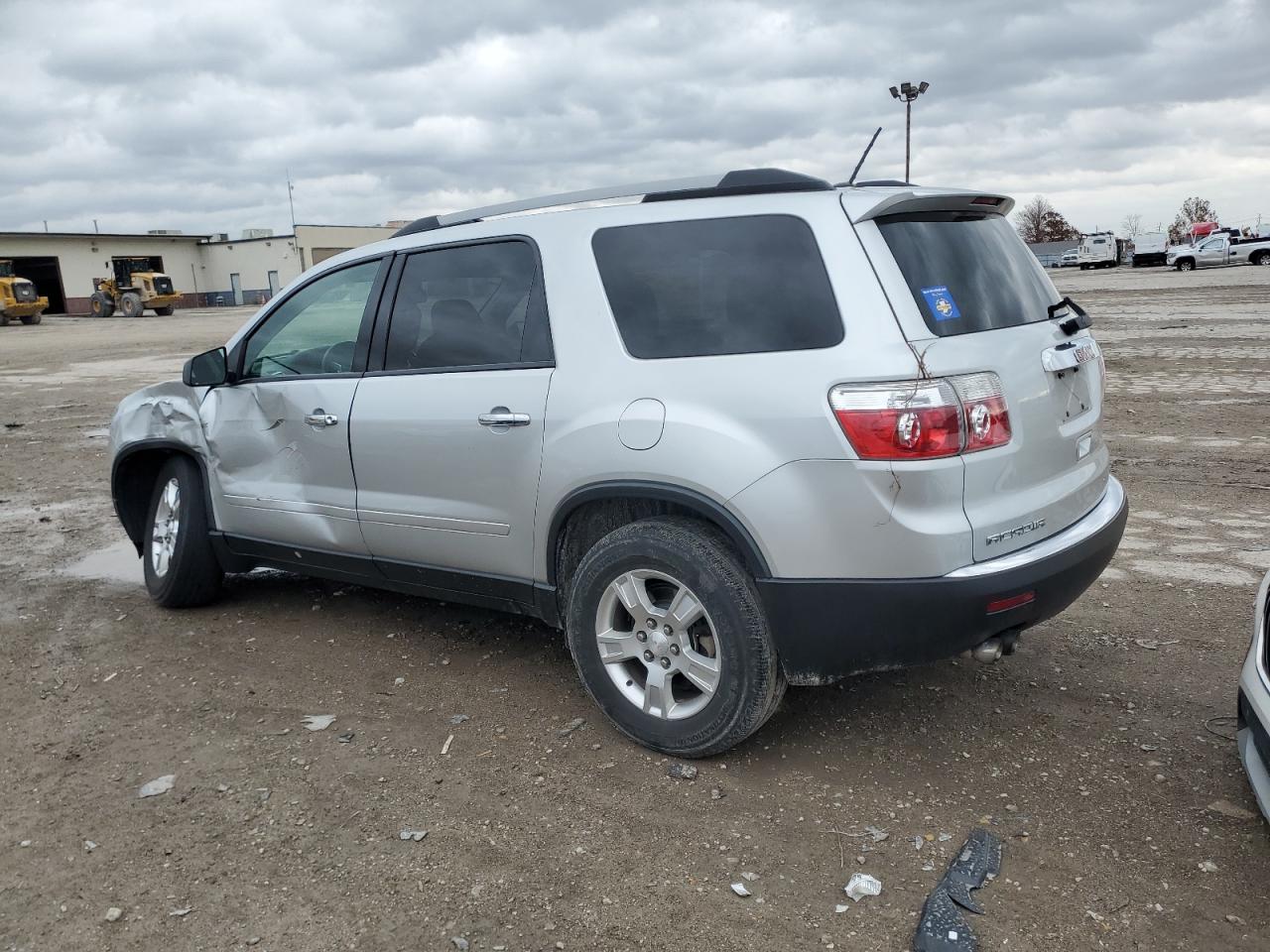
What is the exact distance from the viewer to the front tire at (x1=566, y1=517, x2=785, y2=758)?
3.32 metres

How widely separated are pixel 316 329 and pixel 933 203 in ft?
8.94

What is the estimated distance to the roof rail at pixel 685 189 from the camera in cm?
345

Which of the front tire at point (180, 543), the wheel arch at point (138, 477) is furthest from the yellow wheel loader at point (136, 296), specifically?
the front tire at point (180, 543)

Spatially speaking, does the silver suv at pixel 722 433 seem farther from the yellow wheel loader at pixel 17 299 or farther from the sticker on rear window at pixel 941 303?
the yellow wheel loader at pixel 17 299

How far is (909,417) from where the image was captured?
9.93 feet

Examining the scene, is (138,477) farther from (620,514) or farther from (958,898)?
(958,898)

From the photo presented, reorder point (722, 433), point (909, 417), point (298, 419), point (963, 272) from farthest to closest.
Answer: point (298, 419) < point (963, 272) < point (722, 433) < point (909, 417)

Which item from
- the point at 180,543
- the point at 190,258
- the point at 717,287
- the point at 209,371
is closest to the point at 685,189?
the point at 717,287

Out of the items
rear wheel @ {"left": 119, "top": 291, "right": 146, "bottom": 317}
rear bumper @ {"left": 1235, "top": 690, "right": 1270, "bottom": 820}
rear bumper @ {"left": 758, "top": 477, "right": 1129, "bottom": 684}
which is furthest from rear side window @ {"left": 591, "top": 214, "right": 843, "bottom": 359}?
rear wheel @ {"left": 119, "top": 291, "right": 146, "bottom": 317}

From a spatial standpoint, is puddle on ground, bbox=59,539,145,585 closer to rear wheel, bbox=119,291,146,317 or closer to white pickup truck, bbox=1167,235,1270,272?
rear wheel, bbox=119,291,146,317

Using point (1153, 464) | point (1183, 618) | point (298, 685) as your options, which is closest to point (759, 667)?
point (298, 685)

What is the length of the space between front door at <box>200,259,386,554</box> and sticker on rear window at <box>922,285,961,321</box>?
230 cm

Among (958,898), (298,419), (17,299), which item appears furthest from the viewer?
(17,299)

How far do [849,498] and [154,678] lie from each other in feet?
10.3
